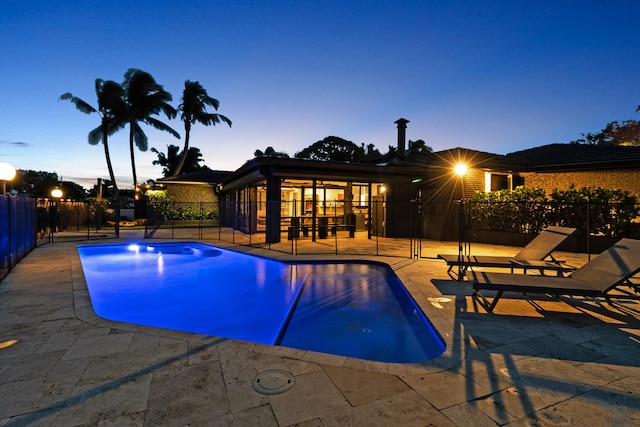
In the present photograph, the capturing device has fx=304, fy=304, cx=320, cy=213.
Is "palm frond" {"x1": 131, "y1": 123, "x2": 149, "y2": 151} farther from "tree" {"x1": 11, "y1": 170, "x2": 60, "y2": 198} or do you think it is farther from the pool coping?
the pool coping

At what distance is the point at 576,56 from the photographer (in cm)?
1452

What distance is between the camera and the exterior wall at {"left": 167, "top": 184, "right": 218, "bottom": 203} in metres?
23.8

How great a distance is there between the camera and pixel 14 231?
8.11 meters

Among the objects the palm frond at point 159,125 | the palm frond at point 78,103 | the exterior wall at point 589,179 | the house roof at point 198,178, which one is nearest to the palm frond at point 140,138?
the palm frond at point 159,125

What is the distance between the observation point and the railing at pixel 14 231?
6927mm

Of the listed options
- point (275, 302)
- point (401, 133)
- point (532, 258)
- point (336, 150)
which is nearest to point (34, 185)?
point (336, 150)

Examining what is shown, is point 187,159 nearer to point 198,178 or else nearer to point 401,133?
point 198,178

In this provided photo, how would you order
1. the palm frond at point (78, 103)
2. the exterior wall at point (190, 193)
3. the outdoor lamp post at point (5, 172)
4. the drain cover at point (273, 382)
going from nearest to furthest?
the drain cover at point (273, 382)
the outdoor lamp post at point (5, 172)
the exterior wall at point (190, 193)
the palm frond at point (78, 103)

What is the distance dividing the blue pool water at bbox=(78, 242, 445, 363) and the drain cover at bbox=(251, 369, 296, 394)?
1.61 m

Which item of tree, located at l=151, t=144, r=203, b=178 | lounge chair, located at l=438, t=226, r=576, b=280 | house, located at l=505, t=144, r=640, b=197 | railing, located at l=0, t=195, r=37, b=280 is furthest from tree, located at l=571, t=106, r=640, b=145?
tree, located at l=151, t=144, r=203, b=178

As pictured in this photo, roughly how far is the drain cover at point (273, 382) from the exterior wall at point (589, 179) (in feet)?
49.8

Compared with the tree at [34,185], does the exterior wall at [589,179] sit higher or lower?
lower

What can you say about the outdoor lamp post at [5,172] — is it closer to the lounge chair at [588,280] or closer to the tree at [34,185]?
the lounge chair at [588,280]

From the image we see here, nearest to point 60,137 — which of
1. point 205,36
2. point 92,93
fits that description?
point 92,93
